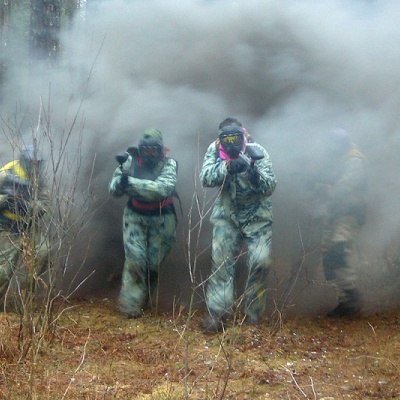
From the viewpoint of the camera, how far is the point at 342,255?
538 cm

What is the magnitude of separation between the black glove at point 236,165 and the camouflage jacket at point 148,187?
0.73 metres

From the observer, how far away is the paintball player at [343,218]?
17.6 ft

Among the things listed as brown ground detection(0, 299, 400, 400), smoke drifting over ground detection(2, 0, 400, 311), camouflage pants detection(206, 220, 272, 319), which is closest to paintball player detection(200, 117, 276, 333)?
camouflage pants detection(206, 220, 272, 319)

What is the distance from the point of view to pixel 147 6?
7.18 meters

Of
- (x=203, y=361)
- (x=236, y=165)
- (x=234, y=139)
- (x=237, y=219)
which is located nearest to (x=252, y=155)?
(x=236, y=165)

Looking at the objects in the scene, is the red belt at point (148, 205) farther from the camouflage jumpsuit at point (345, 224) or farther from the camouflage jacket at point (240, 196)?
the camouflage jumpsuit at point (345, 224)

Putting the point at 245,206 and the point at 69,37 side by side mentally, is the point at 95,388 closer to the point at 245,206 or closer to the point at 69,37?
the point at 245,206

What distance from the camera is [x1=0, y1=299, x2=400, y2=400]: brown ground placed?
3578mm

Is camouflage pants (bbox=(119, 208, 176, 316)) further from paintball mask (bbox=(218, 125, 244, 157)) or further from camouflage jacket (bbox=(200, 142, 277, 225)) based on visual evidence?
paintball mask (bbox=(218, 125, 244, 157))

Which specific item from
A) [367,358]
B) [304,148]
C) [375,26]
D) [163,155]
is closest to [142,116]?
[163,155]

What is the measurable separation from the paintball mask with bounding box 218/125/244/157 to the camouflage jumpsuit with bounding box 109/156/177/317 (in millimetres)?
660

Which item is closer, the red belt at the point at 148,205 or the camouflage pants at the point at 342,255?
the camouflage pants at the point at 342,255

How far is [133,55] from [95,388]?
14.8 feet

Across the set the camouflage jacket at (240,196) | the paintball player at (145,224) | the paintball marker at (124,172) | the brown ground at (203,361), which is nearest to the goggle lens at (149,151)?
the paintball player at (145,224)
